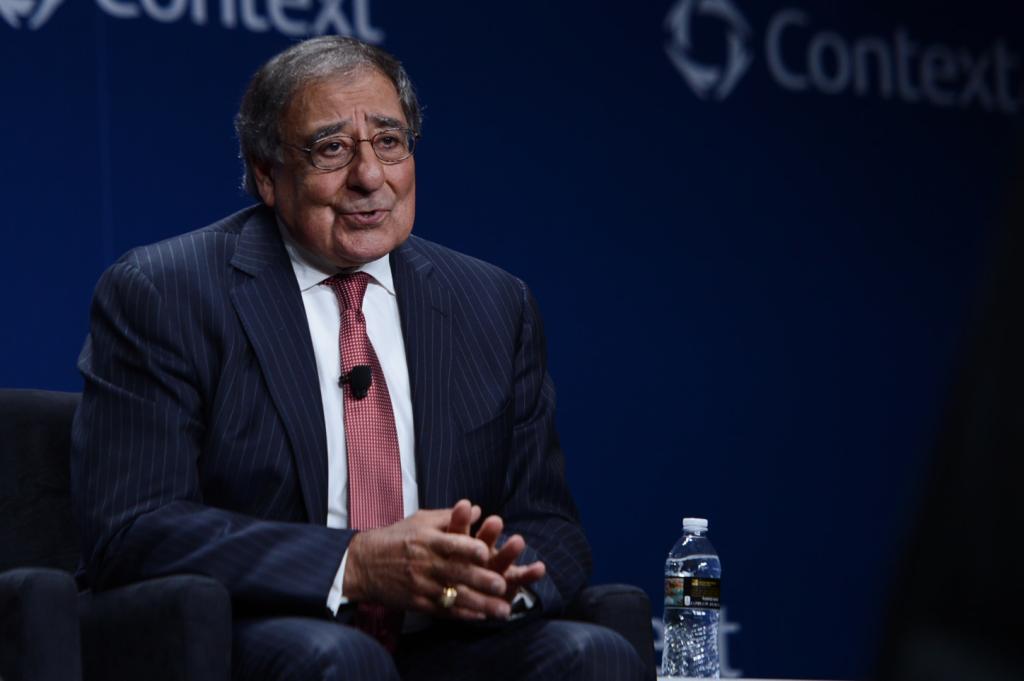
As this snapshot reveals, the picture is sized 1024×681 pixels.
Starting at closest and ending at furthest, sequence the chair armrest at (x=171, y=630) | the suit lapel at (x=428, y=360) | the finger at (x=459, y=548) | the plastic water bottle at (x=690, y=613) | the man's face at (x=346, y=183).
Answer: the chair armrest at (x=171, y=630)
the finger at (x=459, y=548)
the suit lapel at (x=428, y=360)
the man's face at (x=346, y=183)
the plastic water bottle at (x=690, y=613)

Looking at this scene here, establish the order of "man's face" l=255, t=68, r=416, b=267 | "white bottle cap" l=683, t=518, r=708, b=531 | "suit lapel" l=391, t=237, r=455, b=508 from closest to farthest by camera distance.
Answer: "suit lapel" l=391, t=237, r=455, b=508
"man's face" l=255, t=68, r=416, b=267
"white bottle cap" l=683, t=518, r=708, b=531

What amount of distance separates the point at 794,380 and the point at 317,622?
7.02 feet

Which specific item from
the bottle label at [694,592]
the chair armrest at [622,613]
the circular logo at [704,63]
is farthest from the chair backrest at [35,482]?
the circular logo at [704,63]

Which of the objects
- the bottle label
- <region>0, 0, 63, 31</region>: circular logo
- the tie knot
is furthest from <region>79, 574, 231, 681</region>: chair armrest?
<region>0, 0, 63, 31</region>: circular logo

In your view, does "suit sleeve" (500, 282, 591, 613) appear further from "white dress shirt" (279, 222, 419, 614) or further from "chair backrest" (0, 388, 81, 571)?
"chair backrest" (0, 388, 81, 571)

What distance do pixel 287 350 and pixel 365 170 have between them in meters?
0.33

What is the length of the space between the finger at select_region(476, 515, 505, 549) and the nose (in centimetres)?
62

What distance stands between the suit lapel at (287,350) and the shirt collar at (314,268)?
32 mm

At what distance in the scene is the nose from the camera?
2.28 metres

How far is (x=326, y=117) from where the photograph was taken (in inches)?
90.3

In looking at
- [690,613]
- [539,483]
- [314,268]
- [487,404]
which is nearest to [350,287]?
[314,268]

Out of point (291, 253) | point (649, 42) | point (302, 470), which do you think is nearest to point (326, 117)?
point (291, 253)

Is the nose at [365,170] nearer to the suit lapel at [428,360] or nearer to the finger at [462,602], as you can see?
the suit lapel at [428,360]

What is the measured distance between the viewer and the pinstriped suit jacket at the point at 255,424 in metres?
1.96
